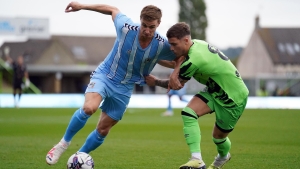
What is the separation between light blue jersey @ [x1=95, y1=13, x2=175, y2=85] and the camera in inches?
335

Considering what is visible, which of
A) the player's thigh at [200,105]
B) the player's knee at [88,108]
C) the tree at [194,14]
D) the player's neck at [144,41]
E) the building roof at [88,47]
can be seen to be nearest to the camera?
the player's thigh at [200,105]

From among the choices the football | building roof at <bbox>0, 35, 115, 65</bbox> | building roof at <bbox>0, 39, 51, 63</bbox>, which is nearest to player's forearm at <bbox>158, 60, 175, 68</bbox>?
the football

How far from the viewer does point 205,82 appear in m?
8.14

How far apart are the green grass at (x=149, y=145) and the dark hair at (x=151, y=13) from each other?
2.36 m

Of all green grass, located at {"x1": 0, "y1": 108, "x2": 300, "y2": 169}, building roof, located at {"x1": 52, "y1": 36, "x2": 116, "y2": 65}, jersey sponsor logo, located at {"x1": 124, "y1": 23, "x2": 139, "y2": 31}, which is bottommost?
building roof, located at {"x1": 52, "y1": 36, "x2": 116, "y2": 65}

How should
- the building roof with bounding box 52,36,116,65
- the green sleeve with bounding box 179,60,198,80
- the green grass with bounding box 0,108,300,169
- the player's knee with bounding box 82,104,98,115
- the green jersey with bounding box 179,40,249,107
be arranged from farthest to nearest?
the building roof with bounding box 52,36,116,65, the green grass with bounding box 0,108,300,169, the player's knee with bounding box 82,104,98,115, the green jersey with bounding box 179,40,249,107, the green sleeve with bounding box 179,60,198,80

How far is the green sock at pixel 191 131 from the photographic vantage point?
766 centimetres

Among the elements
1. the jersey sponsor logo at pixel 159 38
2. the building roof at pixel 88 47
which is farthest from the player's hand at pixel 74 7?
the building roof at pixel 88 47

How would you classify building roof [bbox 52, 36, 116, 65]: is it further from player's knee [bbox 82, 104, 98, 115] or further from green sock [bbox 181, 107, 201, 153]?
green sock [bbox 181, 107, 201, 153]

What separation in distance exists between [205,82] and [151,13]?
3.89 ft

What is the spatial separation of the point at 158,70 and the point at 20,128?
5494 cm

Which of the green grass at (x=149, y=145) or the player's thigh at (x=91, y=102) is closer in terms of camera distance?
the player's thigh at (x=91, y=102)

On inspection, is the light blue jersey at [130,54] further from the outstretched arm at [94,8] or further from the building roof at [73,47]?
the building roof at [73,47]

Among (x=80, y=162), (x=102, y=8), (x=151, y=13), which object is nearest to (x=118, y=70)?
(x=102, y=8)
